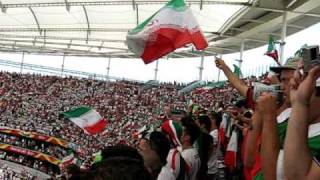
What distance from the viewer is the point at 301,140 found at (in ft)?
7.68

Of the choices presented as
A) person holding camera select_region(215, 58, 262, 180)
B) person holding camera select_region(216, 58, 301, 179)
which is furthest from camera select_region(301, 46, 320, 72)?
person holding camera select_region(215, 58, 262, 180)

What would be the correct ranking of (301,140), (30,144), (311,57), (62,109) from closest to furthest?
(301,140) → (311,57) → (30,144) → (62,109)

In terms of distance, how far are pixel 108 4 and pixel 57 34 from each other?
7846mm

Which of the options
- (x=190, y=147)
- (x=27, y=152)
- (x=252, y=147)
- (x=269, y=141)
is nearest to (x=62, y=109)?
(x=27, y=152)

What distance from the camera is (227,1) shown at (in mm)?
24031

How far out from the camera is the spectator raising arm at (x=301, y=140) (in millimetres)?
2348

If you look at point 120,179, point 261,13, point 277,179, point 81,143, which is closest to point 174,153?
point 277,179

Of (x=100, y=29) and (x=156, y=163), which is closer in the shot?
(x=156, y=163)

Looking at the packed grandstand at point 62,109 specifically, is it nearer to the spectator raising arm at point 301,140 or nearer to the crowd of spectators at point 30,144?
the crowd of spectators at point 30,144

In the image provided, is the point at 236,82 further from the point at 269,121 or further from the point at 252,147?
the point at 269,121

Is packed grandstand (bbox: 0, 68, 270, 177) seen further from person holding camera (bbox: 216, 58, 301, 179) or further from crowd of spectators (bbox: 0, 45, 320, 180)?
person holding camera (bbox: 216, 58, 301, 179)

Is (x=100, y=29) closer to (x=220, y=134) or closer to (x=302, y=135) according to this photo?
(x=220, y=134)

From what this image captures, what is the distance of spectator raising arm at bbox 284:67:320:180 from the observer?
2.35 metres

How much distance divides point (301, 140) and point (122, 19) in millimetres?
27742
